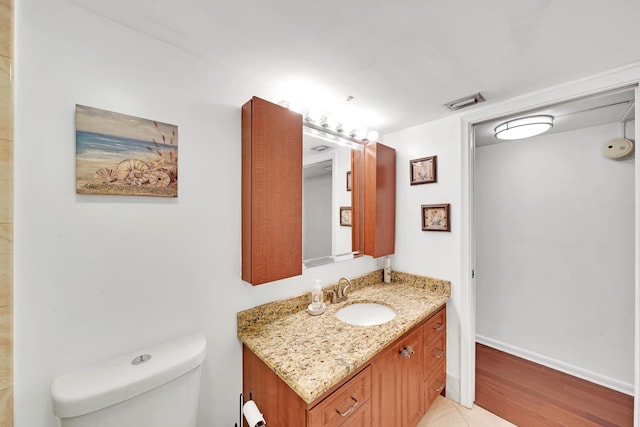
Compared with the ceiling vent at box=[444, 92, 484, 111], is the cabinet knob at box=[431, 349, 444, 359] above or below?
below

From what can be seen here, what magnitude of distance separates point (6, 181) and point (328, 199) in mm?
1422

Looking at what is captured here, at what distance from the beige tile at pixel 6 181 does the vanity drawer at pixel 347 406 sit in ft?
3.83

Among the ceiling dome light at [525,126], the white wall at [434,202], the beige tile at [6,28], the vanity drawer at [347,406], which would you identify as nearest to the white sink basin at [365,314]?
the vanity drawer at [347,406]

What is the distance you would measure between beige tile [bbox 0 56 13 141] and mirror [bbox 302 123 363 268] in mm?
1161

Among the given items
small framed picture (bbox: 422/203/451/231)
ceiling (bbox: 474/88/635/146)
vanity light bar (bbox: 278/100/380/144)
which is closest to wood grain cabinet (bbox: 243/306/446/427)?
small framed picture (bbox: 422/203/451/231)

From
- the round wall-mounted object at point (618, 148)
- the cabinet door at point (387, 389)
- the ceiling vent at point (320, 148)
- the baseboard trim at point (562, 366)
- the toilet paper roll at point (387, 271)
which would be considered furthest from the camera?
the toilet paper roll at point (387, 271)

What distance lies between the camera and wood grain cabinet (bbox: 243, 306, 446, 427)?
3.11ft

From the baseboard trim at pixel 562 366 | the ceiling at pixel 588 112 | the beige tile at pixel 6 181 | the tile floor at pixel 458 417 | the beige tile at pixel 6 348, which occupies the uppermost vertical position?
the ceiling at pixel 588 112

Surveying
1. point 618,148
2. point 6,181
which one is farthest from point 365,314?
point 618,148

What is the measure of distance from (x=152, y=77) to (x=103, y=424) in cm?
125

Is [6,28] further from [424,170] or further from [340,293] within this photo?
[424,170]

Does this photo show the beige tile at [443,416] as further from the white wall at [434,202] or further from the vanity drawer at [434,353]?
the vanity drawer at [434,353]

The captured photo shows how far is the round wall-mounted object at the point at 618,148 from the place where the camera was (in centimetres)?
179

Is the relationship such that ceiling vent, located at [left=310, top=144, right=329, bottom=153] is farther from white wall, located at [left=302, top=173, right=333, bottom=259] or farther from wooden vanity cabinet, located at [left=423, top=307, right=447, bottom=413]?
wooden vanity cabinet, located at [left=423, top=307, right=447, bottom=413]
